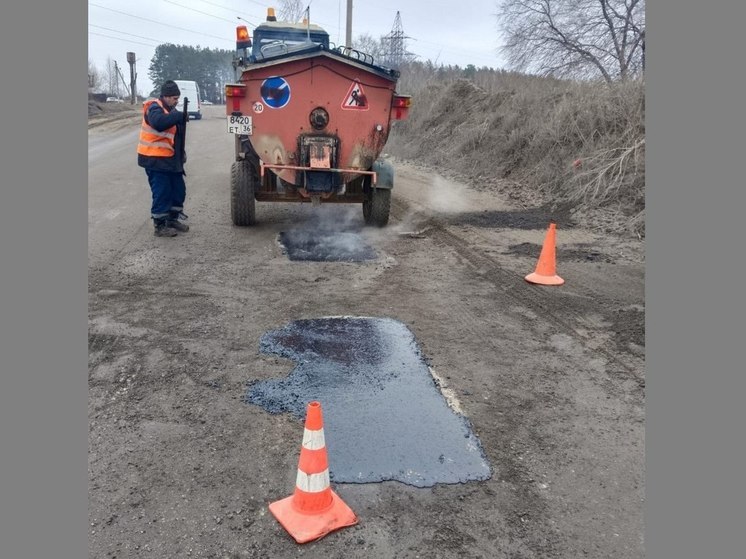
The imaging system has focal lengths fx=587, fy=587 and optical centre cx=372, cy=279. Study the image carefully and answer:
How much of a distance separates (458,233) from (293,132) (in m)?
2.68

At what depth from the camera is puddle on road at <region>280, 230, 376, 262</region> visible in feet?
22.8

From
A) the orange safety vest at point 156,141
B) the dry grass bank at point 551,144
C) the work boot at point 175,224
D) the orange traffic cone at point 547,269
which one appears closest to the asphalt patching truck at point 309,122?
the work boot at point 175,224

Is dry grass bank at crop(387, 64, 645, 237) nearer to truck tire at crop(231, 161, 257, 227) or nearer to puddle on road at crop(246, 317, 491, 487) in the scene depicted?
truck tire at crop(231, 161, 257, 227)

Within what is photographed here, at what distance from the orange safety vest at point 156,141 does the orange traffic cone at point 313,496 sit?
227 inches

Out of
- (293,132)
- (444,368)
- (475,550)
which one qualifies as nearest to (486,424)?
(444,368)

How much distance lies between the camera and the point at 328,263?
6.69m

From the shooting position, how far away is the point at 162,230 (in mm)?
7652

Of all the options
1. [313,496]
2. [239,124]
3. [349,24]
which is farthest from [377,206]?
[349,24]

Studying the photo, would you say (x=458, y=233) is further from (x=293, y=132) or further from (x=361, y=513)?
(x=361, y=513)

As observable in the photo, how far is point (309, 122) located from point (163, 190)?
6.78 feet

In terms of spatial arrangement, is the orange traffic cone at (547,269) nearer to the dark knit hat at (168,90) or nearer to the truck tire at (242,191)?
the truck tire at (242,191)

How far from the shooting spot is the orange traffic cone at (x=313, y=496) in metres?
2.58

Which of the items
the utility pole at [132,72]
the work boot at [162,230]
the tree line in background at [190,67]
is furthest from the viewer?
the tree line in background at [190,67]

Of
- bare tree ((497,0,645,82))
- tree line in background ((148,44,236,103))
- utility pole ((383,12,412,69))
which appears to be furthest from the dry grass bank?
tree line in background ((148,44,236,103))
